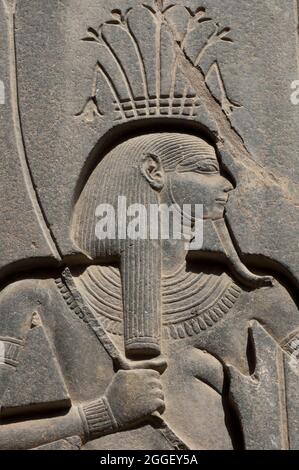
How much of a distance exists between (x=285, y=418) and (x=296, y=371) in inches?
9.4

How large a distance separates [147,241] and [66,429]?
3.33 feet

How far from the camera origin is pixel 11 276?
18.4 ft

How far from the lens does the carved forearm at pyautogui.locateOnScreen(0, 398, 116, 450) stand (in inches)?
205

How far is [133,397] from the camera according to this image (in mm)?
5223

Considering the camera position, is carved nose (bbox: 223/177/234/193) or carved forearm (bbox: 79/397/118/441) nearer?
carved forearm (bbox: 79/397/118/441)

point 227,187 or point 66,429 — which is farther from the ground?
point 227,187

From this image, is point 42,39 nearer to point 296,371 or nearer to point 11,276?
point 11,276

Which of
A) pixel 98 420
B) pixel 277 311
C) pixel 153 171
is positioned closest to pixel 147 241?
pixel 153 171

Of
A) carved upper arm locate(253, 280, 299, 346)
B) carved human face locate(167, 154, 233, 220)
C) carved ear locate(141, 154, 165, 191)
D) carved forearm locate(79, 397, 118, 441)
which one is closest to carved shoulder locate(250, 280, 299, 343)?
carved upper arm locate(253, 280, 299, 346)

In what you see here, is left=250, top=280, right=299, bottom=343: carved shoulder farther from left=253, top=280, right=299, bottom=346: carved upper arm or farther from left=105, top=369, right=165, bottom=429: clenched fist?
left=105, top=369, right=165, bottom=429: clenched fist

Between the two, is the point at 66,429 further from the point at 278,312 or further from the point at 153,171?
the point at 153,171

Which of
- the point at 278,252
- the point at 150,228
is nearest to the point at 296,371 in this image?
the point at 278,252

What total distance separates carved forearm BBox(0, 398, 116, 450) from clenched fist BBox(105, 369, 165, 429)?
0.05m

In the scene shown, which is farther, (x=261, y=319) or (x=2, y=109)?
(x=2, y=109)
